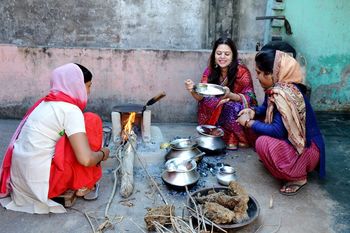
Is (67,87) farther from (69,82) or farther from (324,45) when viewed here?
(324,45)

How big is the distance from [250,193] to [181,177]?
2.30ft

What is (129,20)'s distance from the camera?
774 centimetres

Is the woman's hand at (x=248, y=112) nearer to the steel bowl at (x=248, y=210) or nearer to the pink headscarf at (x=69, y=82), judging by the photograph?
the steel bowl at (x=248, y=210)

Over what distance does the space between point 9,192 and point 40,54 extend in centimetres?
243

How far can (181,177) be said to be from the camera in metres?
3.52

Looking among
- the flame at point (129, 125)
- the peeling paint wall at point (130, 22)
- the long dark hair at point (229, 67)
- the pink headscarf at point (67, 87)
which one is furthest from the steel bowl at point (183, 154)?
the peeling paint wall at point (130, 22)

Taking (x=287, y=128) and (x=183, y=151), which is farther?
(x=183, y=151)

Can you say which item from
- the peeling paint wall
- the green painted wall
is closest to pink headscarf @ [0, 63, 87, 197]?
the green painted wall

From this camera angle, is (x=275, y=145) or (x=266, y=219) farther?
(x=275, y=145)

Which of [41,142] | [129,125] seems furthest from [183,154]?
[41,142]

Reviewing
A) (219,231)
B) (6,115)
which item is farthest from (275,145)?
(6,115)

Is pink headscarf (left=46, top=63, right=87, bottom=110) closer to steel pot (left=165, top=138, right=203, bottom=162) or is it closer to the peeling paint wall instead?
steel pot (left=165, top=138, right=203, bottom=162)

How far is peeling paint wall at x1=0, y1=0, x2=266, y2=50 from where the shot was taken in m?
7.66

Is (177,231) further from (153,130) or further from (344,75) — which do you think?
(344,75)
